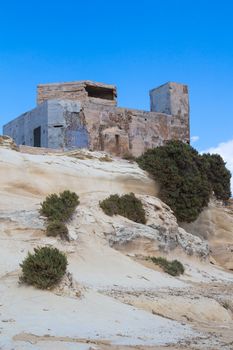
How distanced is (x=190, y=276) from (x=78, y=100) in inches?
587

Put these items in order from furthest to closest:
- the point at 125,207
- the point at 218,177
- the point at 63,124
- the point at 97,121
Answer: the point at 218,177 < the point at 97,121 < the point at 63,124 < the point at 125,207

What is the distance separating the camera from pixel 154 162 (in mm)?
25219

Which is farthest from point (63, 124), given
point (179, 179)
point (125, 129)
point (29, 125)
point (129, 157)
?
point (179, 179)

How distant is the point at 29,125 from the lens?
3094 centimetres

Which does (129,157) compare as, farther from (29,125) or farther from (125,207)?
(125,207)

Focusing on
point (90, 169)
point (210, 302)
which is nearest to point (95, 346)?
point (210, 302)

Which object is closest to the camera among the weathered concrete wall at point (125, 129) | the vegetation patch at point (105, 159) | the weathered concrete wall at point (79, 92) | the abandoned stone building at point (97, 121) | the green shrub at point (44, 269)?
the green shrub at point (44, 269)

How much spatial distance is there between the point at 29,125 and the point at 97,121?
4.38 m

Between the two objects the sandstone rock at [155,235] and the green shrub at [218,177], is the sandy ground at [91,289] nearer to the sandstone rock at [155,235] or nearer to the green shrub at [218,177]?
the sandstone rock at [155,235]

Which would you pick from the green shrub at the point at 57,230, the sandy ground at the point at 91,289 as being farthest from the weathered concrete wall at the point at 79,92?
the green shrub at the point at 57,230

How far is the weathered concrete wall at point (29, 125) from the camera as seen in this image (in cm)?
2905

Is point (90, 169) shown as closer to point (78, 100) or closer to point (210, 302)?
point (78, 100)

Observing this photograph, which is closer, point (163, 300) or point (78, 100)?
point (163, 300)

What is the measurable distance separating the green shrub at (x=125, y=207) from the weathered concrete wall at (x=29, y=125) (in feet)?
32.9
